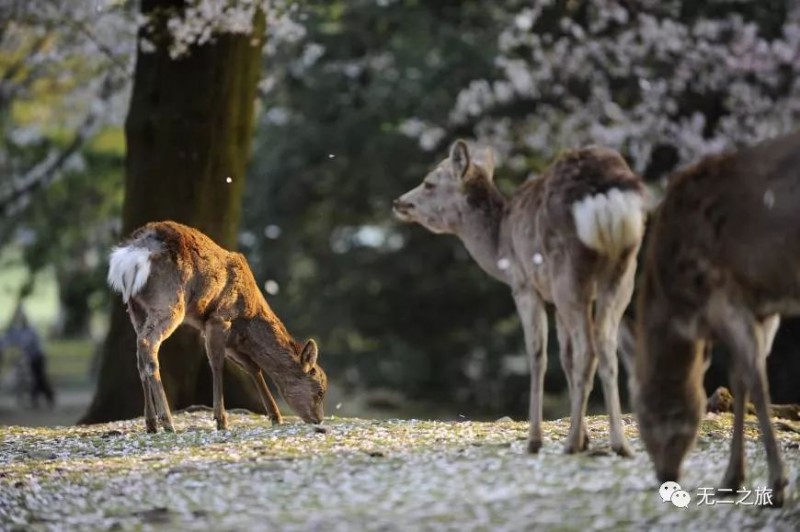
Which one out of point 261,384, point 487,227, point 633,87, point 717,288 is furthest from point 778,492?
point 633,87

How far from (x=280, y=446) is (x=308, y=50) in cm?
1410

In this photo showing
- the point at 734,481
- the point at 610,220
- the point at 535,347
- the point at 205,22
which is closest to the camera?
the point at 734,481

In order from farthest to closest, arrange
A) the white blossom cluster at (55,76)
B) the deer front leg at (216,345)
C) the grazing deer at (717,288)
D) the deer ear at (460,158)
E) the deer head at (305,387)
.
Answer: the white blossom cluster at (55,76)
the deer head at (305,387)
the deer front leg at (216,345)
the deer ear at (460,158)
the grazing deer at (717,288)

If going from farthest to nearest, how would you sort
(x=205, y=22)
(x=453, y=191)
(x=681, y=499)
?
(x=205, y=22)
(x=453, y=191)
(x=681, y=499)

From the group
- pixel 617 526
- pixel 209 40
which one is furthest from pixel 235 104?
pixel 617 526

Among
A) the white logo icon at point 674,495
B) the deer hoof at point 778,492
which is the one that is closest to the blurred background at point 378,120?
the white logo icon at point 674,495

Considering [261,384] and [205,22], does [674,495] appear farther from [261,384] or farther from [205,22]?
[205,22]

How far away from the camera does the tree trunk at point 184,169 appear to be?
1114cm

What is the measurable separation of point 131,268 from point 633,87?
29.9ft

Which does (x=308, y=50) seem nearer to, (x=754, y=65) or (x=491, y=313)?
(x=491, y=313)

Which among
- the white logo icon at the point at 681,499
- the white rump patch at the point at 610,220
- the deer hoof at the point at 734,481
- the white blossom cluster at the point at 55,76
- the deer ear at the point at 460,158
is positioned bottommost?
the white logo icon at the point at 681,499

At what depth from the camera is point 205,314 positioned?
944 centimetres

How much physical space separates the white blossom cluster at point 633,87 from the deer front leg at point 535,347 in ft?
25.8

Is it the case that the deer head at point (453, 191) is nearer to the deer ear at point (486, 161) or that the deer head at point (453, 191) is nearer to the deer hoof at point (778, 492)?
the deer ear at point (486, 161)
